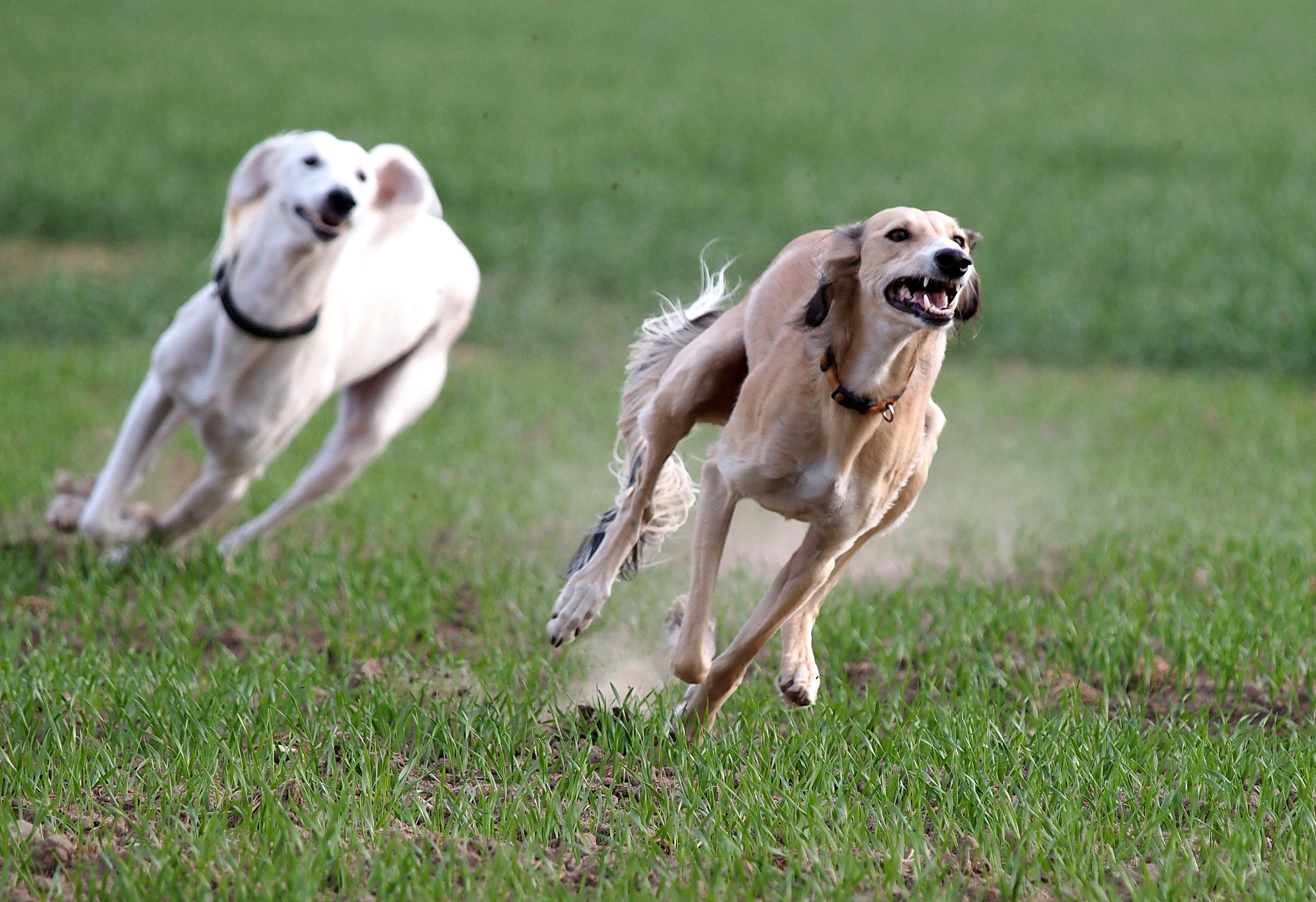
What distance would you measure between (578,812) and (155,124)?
1626cm

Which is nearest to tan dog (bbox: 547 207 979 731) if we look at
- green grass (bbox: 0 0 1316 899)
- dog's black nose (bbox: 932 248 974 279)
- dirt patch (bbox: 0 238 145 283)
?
dog's black nose (bbox: 932 248 974 279)

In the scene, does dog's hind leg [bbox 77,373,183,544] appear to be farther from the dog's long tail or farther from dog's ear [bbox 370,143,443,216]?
the dog's long tail

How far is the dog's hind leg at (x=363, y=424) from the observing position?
260 inches

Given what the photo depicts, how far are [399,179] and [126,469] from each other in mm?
1692

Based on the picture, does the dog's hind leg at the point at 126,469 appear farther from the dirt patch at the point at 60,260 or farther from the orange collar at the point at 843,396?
the dirt patch at the point at 60,260

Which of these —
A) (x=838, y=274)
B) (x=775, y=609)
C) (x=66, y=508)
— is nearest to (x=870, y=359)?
(x=838, y=274)

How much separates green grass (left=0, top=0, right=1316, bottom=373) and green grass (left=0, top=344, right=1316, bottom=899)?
3.67 metres

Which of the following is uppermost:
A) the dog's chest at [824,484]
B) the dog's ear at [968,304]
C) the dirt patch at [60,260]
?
the dog's ear at [968,304]

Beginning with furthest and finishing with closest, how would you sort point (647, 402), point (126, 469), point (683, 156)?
1. point (683, 156)
2. point (126, 469)
3. point (647, 402)

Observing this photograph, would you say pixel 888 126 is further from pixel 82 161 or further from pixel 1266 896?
pixel 1266 896

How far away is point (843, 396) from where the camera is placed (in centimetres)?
372

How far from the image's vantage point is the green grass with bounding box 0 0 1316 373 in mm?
13586

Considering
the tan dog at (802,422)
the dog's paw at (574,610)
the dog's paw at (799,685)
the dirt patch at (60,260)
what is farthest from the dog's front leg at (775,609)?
the dirt patch at (60,260)

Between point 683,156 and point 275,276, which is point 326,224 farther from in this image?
point 683,156
